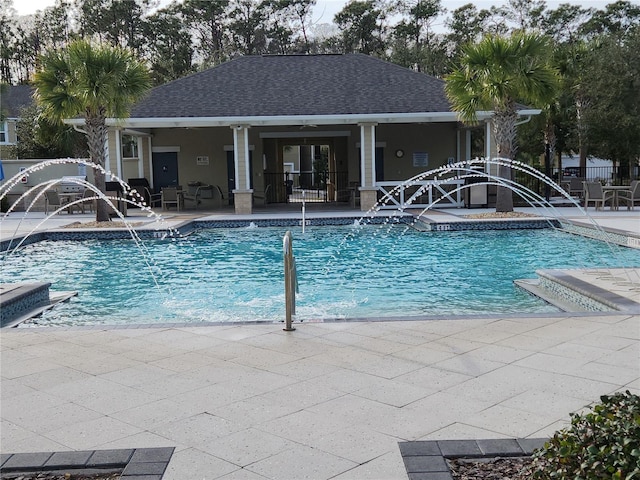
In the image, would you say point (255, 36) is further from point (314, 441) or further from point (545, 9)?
point (314, 441)

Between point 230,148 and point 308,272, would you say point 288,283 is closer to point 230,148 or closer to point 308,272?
point 308,272

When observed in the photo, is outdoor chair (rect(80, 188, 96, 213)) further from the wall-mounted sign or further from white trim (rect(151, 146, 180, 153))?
the wall-mounted sign

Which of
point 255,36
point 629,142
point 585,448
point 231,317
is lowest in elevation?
point 231,317

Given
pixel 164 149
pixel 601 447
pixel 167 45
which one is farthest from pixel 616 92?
pixel 167 45

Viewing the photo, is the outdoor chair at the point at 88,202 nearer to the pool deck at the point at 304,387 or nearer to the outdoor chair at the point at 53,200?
the outdoor chair at the point at 53,200

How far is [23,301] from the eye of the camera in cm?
705

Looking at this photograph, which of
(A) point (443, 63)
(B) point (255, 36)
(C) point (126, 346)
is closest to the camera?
(C) point (126, 346)

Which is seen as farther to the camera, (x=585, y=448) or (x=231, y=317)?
(x=231, y=317)

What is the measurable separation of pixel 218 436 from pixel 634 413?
2.04 metres

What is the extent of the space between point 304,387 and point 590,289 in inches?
160

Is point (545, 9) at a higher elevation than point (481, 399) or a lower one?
higher

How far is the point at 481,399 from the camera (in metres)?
3.88

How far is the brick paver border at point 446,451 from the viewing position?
9.55ft

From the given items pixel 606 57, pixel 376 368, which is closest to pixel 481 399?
pixel 376 368
